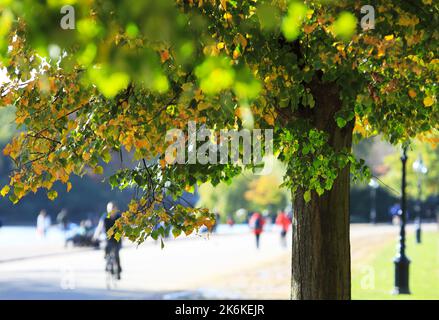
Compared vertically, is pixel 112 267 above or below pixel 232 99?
below

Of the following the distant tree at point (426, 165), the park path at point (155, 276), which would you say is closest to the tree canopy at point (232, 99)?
the park path at point (155, 276)

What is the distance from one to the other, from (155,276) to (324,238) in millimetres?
15167

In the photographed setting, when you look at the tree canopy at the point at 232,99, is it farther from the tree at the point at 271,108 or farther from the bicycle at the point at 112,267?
the bicycle at the point at 112,267

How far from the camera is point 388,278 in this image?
23.9 meters

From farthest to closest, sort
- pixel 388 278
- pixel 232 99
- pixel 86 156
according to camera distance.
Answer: pixel 388 278 < pixel 86 156 < pixel 232 99

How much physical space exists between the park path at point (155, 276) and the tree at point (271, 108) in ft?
12.1

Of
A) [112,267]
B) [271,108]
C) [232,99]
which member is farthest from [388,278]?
[232,99]

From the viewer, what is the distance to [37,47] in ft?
15.0

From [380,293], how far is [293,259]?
33.2 feet

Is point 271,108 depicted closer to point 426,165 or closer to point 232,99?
point 232,99

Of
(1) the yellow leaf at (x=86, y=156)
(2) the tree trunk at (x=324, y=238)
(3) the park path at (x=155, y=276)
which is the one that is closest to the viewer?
(1) the yellow leaf at (x=86, y=156)

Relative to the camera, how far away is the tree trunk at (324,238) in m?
9.50

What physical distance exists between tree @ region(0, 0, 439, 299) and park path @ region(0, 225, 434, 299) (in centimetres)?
367
